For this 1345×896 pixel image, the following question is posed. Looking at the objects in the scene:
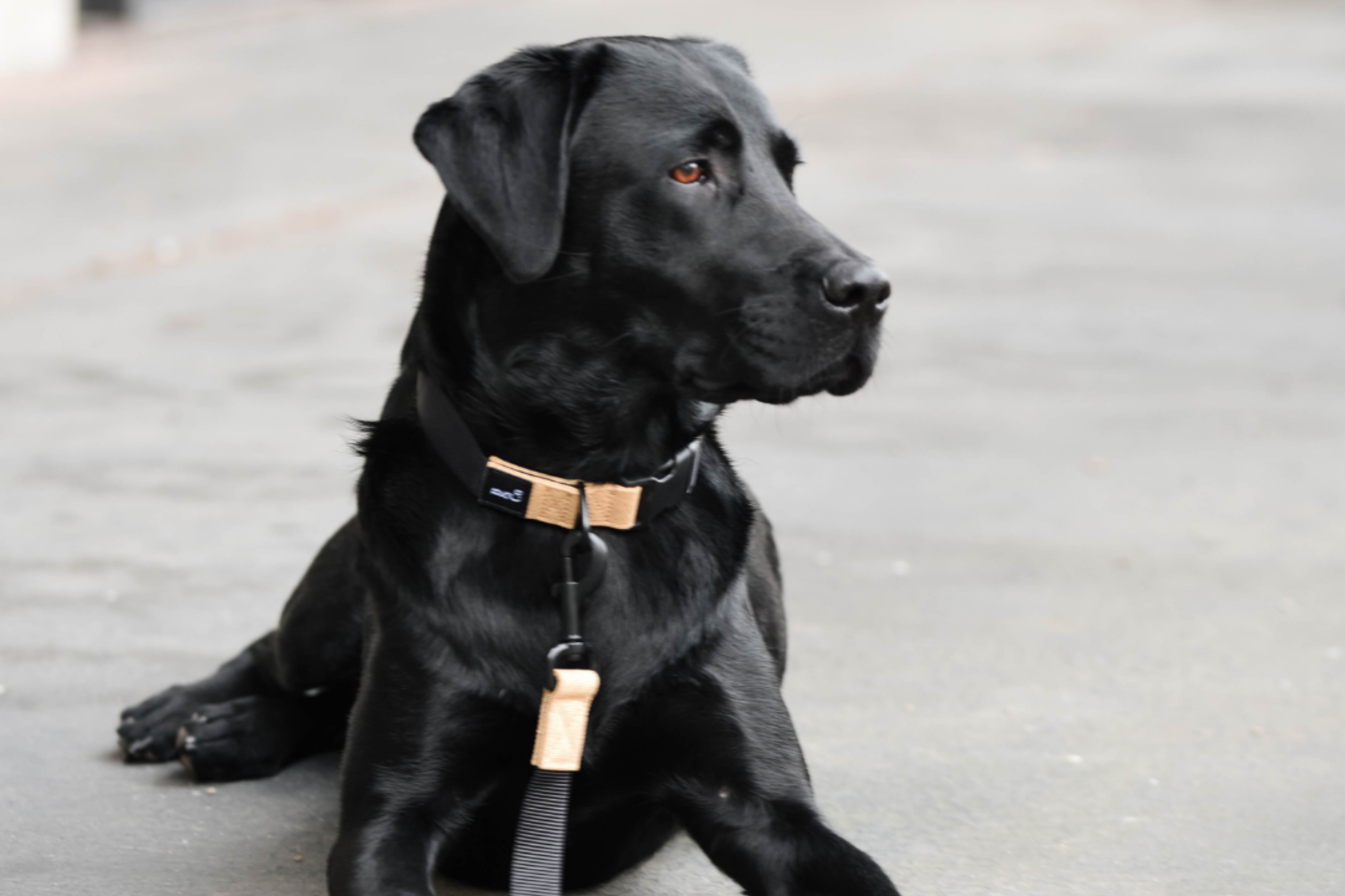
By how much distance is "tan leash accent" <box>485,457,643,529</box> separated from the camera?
3.09m

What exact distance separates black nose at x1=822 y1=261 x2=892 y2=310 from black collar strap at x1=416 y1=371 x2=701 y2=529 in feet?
1.55

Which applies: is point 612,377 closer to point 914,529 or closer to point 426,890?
point 426,890

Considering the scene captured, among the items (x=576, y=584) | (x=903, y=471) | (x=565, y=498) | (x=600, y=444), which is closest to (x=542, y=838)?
(x=576, y=584)

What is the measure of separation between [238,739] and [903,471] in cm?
308

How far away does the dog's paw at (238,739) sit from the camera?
3.78m

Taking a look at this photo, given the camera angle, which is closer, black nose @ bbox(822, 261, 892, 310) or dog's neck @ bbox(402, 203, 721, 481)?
black nose @ bbox(822, 261, 892, 310)

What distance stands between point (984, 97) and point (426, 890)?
13.4 m

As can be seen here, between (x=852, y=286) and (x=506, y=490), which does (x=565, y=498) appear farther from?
(x=852, y=286)

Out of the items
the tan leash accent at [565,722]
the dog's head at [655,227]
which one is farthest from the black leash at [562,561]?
the dog's head at [655,227]

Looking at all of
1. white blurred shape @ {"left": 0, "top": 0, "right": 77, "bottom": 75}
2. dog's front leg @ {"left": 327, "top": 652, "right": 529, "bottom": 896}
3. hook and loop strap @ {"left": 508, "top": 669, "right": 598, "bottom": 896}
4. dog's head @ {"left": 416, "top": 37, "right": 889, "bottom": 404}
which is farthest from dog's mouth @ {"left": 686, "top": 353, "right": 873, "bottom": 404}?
white blurred shape @ {"left": 0, "top": 0, "right": 77, "bottom": 75}

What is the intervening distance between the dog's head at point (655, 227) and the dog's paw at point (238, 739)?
1.21 meters

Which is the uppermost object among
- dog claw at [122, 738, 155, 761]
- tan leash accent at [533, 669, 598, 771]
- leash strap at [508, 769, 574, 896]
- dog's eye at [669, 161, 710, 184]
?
dog's eye at [669, 161, 710, 184]

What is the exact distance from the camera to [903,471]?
250 inches

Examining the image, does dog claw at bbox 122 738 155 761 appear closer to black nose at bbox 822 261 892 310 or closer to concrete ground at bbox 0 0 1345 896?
concrete ground at bbox 0 0 1345 896
